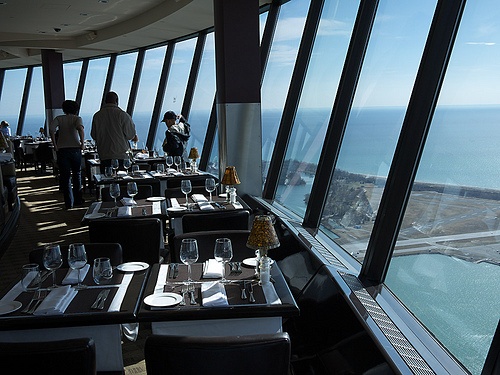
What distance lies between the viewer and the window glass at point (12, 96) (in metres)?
17.1

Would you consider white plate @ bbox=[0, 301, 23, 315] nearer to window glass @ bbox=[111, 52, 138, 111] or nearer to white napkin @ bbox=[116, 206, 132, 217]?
white napkin @ bbox=[116, 206, 132, 217]

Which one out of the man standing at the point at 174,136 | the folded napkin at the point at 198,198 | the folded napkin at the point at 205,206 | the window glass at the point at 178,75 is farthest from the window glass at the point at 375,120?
the window glass at the point at 178,75

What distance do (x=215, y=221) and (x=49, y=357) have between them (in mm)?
2419

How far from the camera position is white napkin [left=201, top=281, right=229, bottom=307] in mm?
2541

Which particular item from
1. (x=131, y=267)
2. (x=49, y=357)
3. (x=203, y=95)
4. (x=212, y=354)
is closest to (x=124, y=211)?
(x=131, y=267)

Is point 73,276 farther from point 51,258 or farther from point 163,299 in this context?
point 163,299

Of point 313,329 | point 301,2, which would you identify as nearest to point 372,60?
point 313,329

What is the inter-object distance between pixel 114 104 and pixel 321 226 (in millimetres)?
4422

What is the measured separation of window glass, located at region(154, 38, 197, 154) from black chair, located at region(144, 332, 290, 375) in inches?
363

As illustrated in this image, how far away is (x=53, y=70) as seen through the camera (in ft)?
47.4

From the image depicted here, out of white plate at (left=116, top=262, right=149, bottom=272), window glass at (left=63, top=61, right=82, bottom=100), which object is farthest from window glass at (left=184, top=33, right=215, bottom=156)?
window glass at (left=63, top=61, right=82, bottom=100)

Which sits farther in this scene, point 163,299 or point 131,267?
point 131,267

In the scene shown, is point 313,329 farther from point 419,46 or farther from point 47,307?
point 419,46

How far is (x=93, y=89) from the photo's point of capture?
49.7 feet
